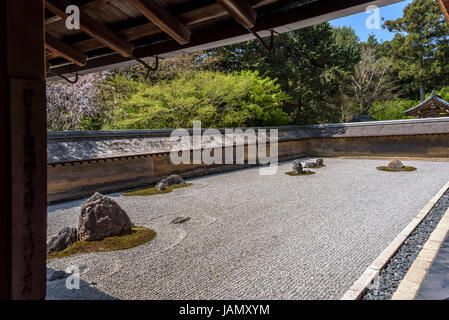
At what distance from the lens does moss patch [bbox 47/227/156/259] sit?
380 cm

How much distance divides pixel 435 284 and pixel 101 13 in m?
4.19

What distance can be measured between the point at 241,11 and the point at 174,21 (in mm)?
697

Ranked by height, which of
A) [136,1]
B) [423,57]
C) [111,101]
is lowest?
[136,1]

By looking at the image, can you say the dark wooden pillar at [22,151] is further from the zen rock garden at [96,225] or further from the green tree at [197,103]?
the green tree at [197,103]

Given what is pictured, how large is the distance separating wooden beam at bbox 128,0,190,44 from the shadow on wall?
258 cm

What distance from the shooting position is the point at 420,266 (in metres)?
3.10

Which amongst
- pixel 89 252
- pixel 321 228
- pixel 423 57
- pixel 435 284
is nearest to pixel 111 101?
pixel 89 252

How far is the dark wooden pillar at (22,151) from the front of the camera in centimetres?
110

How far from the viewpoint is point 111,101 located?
1337cm

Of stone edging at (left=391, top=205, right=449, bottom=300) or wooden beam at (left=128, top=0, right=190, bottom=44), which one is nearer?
wooden beam at (left=128, top=0, right=190, bottom=44)

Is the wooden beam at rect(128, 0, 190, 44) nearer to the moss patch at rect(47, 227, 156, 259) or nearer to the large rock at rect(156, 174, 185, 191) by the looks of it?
the moss patch at rect(47, 227, 156, 259)

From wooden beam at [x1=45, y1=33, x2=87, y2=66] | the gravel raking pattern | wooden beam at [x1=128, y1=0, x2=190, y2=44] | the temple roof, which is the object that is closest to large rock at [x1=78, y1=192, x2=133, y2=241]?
the gravel raking pattern

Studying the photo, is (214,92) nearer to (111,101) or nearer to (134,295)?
(111,101)

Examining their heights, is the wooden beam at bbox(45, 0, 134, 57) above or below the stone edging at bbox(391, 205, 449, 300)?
above
